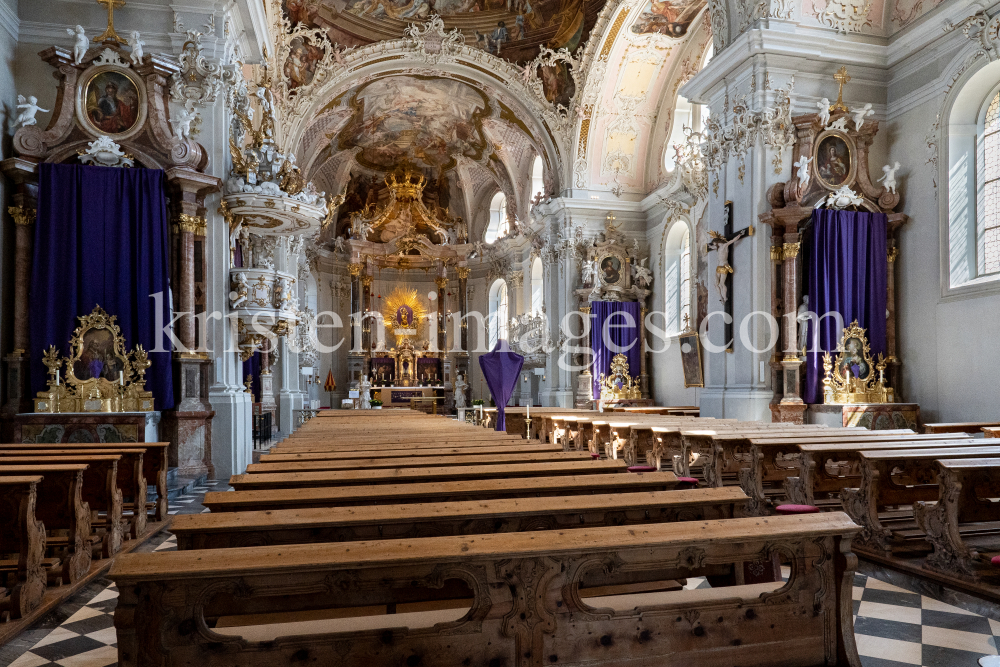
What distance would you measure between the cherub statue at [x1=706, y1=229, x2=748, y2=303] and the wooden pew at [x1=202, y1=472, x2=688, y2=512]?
25.3 feet

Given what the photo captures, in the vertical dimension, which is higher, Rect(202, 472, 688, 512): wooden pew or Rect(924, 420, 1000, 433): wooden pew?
Rect(202, 472, 688, 512): wooden pew

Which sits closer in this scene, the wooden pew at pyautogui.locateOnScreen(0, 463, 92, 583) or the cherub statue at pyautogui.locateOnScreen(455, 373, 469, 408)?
the wooden pew at pyautogui.locateOnScreen(0, 463, 92, 583)

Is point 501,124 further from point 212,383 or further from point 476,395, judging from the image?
point 212,383

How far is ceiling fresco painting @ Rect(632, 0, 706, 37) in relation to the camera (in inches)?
587

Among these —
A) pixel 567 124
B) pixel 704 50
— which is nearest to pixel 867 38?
pixel 704 50

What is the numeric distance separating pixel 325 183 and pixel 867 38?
58.6 ft

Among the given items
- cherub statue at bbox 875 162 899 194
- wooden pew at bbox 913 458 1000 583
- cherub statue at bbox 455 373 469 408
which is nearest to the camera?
wooden pew at bbox 913 458 1000 583

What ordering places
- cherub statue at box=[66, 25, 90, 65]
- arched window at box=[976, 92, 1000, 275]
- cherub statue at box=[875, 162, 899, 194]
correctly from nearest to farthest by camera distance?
cherub statue at box=[66, 25, 90, 65] → arched window at box=[976, 92, 1000, 275] → cherub statue at box=[875, 162, 899, 194]

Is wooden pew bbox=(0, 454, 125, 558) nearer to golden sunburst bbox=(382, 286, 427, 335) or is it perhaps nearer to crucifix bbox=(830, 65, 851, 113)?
crucifix bbox=(830, 65, 851, 113)

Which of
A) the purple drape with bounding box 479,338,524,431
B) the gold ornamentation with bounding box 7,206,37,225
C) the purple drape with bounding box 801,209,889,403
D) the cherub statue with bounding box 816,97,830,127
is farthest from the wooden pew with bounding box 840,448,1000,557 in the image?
the gold ornamentation with bounding box 7,206,37,225

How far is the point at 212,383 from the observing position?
936 cm

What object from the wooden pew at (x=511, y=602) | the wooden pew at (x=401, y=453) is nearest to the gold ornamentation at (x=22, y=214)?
the wooden pew at (x=401, y=453)

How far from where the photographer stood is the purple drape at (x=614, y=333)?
57.6 ft

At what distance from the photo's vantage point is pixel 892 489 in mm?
4844
